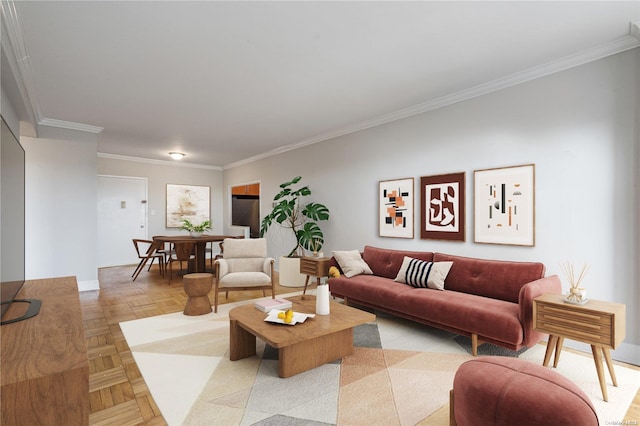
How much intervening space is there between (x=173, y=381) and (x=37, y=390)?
1432 millimetres

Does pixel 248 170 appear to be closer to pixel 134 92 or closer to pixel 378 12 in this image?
pixel 134 92

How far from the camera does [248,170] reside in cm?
774

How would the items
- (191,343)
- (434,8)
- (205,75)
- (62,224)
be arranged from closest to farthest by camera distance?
1. (434,8)
2. (191,343)
3. (205,75)
4. (62,224)

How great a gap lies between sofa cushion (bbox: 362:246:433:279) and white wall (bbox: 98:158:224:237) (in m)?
5.63

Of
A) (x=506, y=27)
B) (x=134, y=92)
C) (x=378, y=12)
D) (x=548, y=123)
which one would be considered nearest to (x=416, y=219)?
(x=548, y=123)

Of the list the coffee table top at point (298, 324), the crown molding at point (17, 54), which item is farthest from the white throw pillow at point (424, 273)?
the crown molding at point (17, 54)

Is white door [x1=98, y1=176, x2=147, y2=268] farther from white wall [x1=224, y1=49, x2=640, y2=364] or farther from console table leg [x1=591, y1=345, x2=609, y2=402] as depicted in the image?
console table leg [x1=591, y1=345, x2=609, y2=402]

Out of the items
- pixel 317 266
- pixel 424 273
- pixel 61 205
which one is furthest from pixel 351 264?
pixel 61 205

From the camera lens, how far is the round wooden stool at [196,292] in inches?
148

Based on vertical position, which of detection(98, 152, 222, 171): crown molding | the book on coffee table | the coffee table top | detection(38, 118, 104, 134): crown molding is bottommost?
the coffee table top

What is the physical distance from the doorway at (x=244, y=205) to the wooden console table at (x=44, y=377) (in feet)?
23.9

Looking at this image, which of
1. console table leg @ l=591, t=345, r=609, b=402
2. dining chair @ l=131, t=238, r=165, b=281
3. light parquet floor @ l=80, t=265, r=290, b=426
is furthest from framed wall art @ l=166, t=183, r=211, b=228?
console table leg @ l=591, t=345, r=609, b=402

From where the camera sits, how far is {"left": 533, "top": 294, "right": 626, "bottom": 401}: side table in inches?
83.2

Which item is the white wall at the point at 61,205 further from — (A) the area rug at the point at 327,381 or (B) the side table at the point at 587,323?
(B) the side table at the point at 587,323
